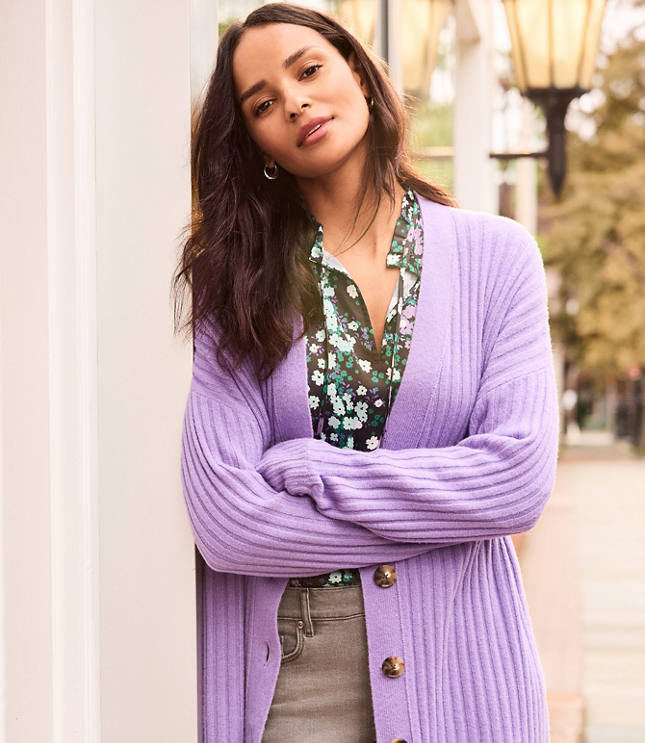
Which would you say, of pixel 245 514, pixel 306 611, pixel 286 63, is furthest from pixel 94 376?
pixel 286 63

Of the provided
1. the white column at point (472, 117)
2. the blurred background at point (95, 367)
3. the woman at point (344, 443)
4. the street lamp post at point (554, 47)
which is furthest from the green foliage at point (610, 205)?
the blurred background at point (95, 367)

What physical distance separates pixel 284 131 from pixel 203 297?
0.33 meters

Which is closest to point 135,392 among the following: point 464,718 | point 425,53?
point 464,718

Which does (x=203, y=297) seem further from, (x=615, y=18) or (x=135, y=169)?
(x=615, y=18)

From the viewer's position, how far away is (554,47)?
14.7ft

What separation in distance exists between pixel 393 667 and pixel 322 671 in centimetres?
13

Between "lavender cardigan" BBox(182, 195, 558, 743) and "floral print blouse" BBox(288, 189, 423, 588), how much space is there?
1.3 inches

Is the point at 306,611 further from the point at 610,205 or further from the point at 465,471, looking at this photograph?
the point at 610,205

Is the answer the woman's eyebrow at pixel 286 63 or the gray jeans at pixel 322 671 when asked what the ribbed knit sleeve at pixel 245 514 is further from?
the woman's eyebrow at pixel 286 63

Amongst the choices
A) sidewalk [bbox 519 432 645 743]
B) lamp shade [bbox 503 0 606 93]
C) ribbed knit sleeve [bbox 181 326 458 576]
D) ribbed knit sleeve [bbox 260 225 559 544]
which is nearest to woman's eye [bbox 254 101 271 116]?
ribbed knit sleeve [bbox 181 326 458 576]

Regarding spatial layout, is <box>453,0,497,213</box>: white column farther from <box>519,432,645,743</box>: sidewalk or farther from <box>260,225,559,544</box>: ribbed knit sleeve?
<box>260,225,559,544</box>: ribbed knit sleeve

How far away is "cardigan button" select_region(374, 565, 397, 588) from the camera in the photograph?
70.6 inches

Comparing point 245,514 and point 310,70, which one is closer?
point 245,514

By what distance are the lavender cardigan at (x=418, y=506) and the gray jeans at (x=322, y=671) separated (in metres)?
0.04
